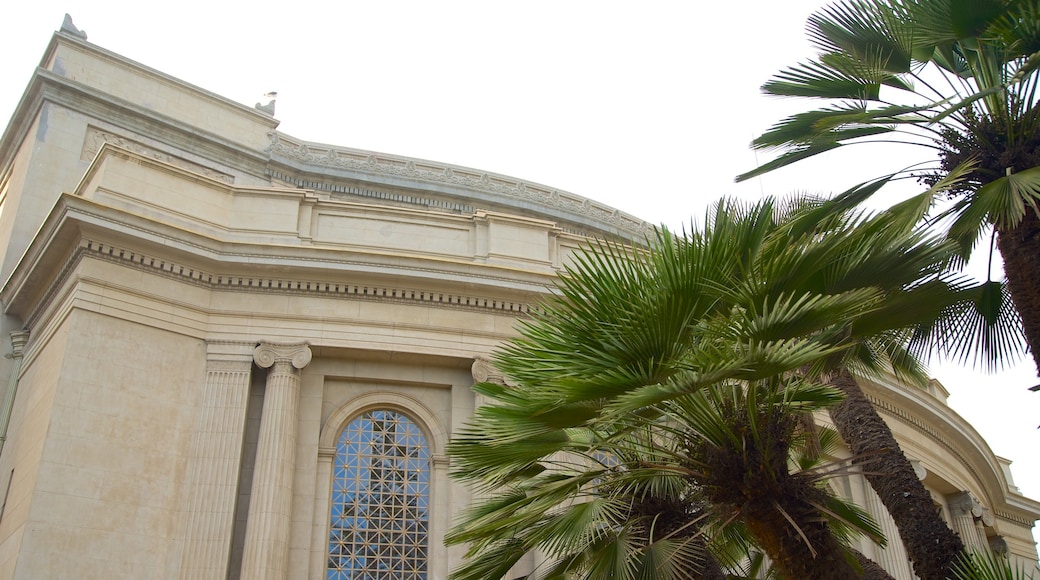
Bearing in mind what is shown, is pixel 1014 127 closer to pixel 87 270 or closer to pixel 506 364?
pixel 506 364

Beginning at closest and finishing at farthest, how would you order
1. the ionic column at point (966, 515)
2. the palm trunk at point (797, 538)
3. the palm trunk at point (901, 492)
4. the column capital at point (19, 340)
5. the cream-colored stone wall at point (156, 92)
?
the palm trunk at point (797, 538)
the palm trunk at point (901, 492)
the column capital at point (19, 340)
the cream-colored stone wall at point (156, 92)
the ionic column at point (966, 515)

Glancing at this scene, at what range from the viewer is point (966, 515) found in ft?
91.7

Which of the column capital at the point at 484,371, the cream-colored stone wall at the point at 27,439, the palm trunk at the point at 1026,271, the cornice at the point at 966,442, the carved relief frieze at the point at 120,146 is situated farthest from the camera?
the cornice at the point at 966,442

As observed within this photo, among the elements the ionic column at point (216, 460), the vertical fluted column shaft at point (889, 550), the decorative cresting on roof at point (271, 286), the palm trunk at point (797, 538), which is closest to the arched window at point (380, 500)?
the ionic column at point (216, 460)

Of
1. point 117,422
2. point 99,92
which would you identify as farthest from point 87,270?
point 99,92

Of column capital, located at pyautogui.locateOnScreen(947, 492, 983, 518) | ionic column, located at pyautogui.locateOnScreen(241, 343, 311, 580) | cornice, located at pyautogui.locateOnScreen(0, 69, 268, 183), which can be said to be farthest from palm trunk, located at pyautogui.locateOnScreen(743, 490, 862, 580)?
column capital, located at pyautogui.locateOnScreen(947, 492, 983, 518)

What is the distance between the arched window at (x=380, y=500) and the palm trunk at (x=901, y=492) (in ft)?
27.4

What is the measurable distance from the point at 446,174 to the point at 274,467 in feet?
39.0

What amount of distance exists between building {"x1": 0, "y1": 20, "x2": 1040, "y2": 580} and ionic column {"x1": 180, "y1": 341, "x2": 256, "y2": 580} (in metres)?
0.03

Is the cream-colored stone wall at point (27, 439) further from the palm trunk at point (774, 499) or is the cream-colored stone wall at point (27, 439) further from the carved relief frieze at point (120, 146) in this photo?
the palm trunk at point (774, 499)

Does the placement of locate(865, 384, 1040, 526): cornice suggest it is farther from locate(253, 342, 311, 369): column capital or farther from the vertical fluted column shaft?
locate(253, 342, 311, 369): column capital

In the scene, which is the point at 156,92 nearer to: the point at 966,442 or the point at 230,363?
the point at 230,363

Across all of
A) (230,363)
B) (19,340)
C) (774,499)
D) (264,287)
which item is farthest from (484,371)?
(774,499)

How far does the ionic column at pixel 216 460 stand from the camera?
16.1 meters
